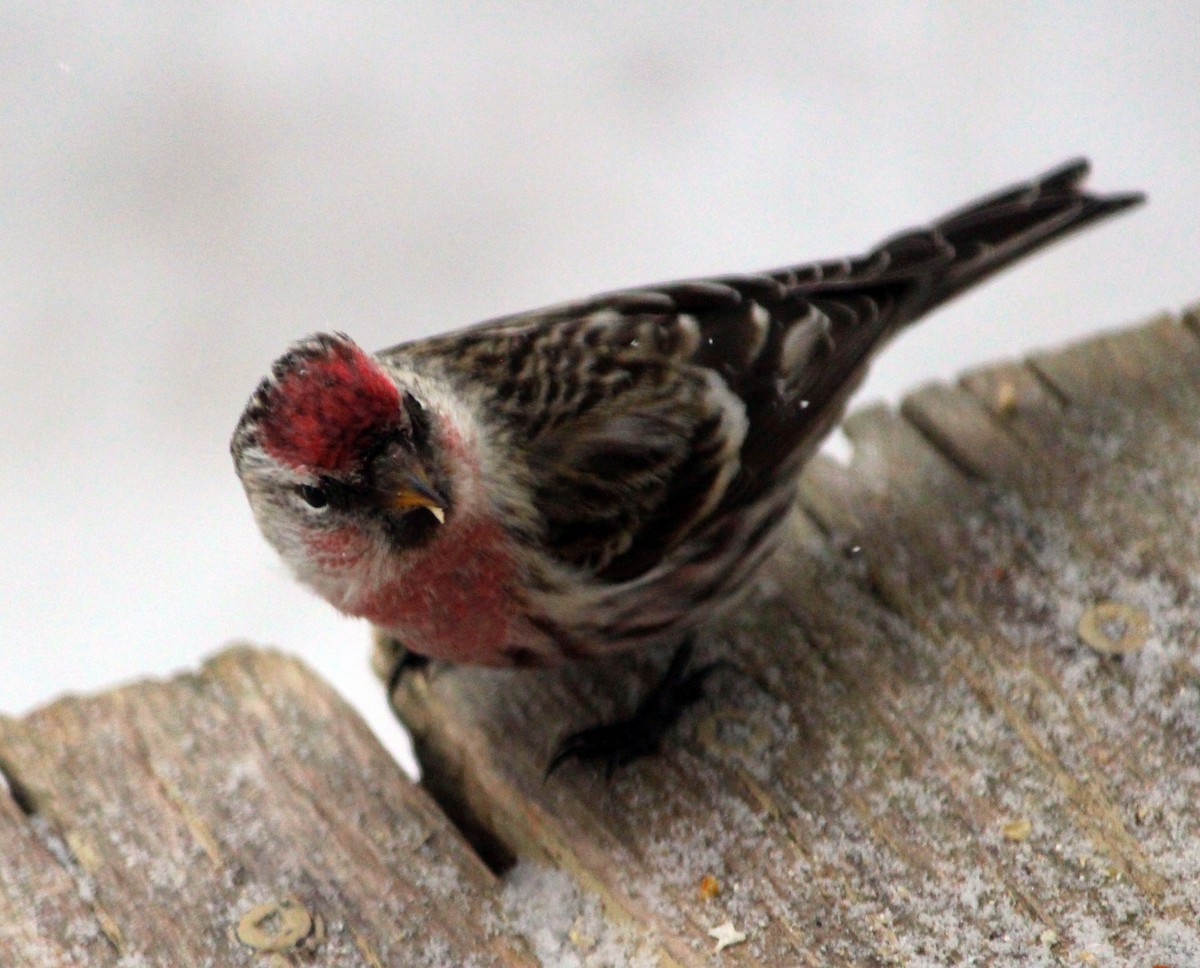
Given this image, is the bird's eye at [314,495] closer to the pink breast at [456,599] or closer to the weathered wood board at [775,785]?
the pink breast at [456,599]

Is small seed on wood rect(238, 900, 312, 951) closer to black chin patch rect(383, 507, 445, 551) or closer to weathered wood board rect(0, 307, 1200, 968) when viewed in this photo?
weathered wood board rect(0, 307, 1200, 968)

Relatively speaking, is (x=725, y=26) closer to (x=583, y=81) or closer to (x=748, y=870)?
(x=583, y=81)

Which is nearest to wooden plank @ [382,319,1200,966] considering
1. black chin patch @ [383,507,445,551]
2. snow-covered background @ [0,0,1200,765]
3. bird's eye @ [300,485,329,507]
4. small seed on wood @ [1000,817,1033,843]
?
small seed on wood @ [1000,817,1033,843]

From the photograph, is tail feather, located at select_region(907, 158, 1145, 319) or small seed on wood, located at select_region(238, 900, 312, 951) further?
tail feather, located at select_region(907, 158, 1145, 319)

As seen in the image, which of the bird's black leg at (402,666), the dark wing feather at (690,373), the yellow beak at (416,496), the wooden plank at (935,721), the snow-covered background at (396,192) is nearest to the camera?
the wooden plank at (935,721)

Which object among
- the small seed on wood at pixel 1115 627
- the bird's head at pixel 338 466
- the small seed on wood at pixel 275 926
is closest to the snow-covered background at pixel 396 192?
the bird's head at pixel 338 466

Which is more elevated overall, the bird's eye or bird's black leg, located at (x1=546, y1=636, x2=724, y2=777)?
the bird's eye
